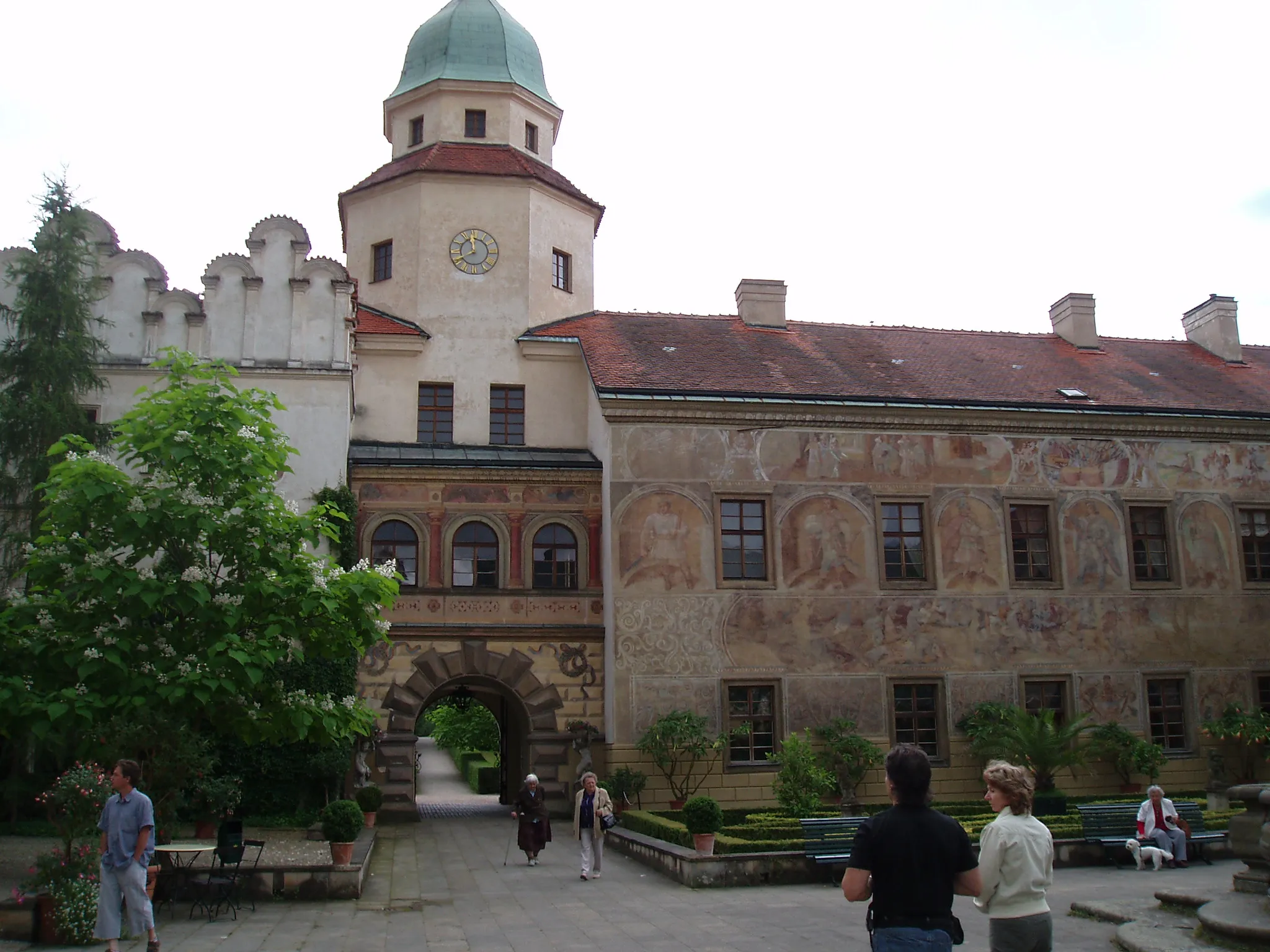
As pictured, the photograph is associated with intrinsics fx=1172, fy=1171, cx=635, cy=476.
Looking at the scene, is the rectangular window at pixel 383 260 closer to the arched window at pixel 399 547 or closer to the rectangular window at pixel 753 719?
the arched window at pixel 399 547

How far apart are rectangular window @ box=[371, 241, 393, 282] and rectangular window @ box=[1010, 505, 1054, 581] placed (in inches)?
666

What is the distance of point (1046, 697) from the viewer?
88.4 feet

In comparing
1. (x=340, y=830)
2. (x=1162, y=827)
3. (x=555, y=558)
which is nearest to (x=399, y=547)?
(x=555, y=558)

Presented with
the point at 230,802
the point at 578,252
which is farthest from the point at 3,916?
the point at 578,252

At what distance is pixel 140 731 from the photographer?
46.2 feet

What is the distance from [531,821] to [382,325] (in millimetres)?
14909

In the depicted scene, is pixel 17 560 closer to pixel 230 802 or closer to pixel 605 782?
pixel 230 802

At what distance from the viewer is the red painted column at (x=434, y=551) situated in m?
26.3

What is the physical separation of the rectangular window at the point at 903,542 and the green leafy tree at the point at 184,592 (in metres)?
14.3

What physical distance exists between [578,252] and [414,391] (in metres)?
6.57

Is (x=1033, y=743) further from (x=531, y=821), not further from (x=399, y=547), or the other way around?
(x=399, y=547)

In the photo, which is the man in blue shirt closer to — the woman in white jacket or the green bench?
the woman in white jacket

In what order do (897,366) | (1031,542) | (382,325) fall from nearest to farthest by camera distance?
(1031,542)
(382,325)
(897,366)

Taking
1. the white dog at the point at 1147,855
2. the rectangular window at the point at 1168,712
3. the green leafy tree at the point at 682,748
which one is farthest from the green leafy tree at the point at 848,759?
the white dog at the point at 1147,855
